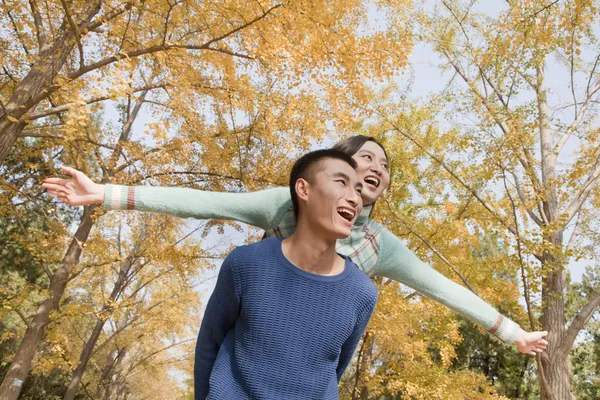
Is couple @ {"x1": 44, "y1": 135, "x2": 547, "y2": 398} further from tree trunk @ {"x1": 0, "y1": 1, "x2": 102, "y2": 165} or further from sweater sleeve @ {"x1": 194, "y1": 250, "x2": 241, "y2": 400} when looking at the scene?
tree trunk @ {"x1": 0, "y1": 1, "x2": 102, "y2": 165}

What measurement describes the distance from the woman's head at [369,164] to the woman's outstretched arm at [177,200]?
362 mm

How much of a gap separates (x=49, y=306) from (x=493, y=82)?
27.2 feet

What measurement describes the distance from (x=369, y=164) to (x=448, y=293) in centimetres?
65

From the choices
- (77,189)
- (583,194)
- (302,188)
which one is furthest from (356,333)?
(583,194)

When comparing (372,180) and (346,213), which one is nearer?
(346,213)

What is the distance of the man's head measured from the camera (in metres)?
1.47

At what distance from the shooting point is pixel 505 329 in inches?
75.0

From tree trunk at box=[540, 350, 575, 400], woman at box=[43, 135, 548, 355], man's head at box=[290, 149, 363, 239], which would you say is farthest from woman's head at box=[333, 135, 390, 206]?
tree trunk at box=[540, 350, 575, 400]

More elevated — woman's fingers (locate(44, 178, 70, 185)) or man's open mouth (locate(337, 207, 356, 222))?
man's open mouth (locate(337, 207, 356, 222))

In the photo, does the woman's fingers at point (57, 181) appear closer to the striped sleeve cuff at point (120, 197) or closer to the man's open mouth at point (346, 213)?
the striped sleeve cuff at point (120, 197)

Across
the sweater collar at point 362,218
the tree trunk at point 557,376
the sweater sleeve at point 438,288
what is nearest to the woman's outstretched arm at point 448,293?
the sweater sleeve at point 438,288

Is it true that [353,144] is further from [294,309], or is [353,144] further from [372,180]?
[294,309]

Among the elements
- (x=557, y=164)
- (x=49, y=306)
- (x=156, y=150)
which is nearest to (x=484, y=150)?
(x=557, y=164)

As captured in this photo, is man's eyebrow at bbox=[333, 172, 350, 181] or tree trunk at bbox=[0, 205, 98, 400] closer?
man's eyebrow at bbox=[333, 172, 350, 181]
